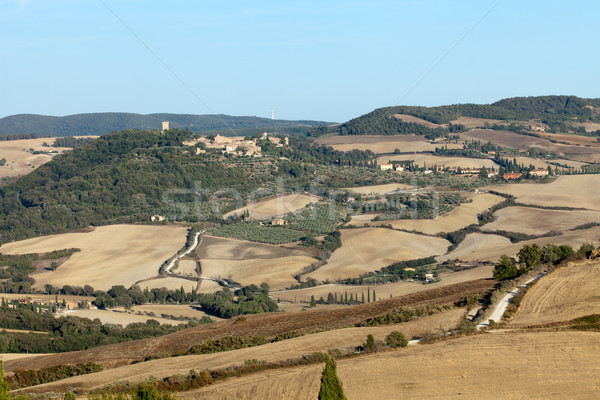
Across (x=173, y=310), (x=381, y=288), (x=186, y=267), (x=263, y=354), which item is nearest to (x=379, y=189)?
(x=186, y=267)

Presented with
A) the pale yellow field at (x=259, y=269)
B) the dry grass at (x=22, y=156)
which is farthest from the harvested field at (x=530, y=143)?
the dry grass at (x=22, y=156)

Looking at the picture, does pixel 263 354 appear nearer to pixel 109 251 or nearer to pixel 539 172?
pixel 109 251

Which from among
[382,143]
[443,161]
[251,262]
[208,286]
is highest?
[382,143]

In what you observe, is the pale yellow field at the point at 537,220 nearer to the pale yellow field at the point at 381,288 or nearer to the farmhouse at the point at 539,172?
the pale yellow field at the point at 381,288

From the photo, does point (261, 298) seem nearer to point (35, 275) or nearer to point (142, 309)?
point (142, 309)

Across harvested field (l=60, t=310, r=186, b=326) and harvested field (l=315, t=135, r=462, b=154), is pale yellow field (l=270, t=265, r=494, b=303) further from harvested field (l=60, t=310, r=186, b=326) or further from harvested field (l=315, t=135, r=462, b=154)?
harvested field (l=315, t=135, r=462, b=154)

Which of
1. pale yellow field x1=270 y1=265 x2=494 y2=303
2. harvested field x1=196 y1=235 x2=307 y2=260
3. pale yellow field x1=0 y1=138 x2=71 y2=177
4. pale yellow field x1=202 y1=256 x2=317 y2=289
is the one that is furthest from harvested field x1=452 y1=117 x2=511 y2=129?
pale yellow field x1=270 y1=265 x2=494 y2=303

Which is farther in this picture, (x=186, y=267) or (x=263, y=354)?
(x=186, y=267)
